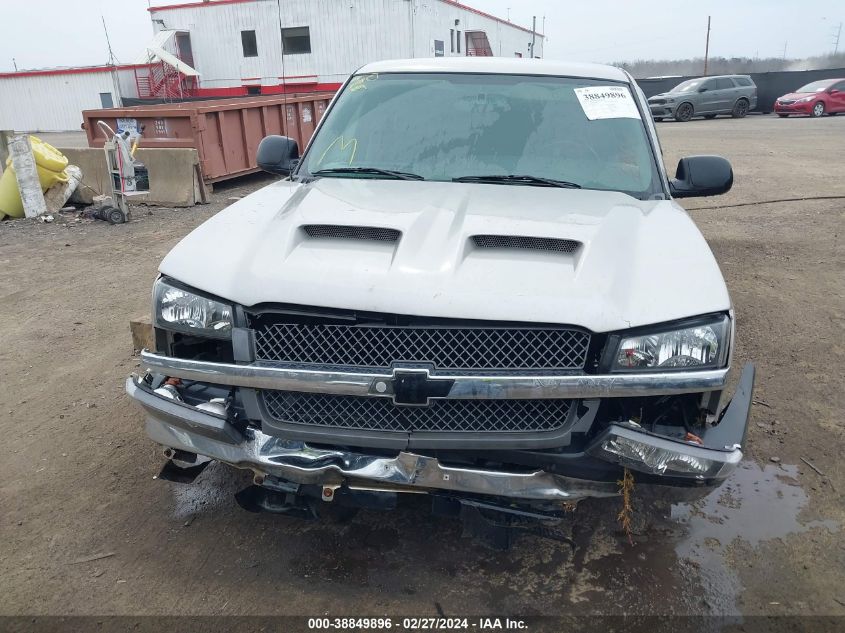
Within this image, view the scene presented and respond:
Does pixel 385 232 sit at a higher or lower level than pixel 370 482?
higher

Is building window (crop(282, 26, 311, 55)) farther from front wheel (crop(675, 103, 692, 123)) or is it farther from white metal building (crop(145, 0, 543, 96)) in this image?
front wheel (crop(675, 103, 692, 123))

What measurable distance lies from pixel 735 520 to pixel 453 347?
1.70 metres

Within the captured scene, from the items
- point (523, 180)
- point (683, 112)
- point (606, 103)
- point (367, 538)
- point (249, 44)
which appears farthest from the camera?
point (683, 112)

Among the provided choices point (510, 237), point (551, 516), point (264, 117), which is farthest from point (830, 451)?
point (264, 117)

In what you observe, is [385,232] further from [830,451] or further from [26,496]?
[830,451]

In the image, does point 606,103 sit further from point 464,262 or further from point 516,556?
point 516,556

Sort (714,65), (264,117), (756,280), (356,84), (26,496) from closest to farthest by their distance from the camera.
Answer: (26,496) → (356,84) → (756,280) → (264,117) → (714,65)

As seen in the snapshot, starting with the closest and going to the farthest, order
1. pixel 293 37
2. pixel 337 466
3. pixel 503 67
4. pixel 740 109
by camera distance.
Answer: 1. pixel 337 466
2. pixel 503 67
3. pixel 293 37
4. pixel 740 109

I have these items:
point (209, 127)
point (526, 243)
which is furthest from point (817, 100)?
point (526, 243)

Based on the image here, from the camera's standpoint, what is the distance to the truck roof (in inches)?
151

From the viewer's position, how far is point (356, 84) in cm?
404

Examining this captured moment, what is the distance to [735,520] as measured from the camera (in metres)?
3.03

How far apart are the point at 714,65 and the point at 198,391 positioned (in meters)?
87.4

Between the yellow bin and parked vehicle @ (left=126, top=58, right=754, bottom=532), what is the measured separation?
335 inches
